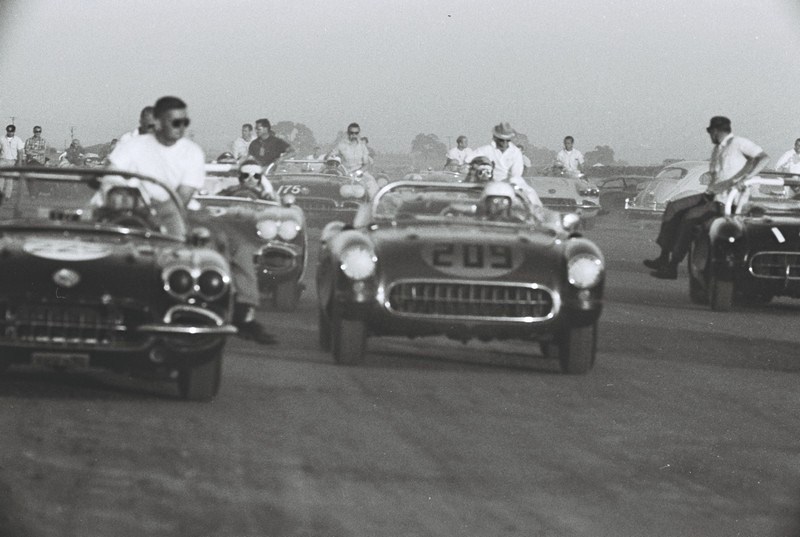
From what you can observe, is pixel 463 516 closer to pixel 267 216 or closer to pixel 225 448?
pixel 225 448

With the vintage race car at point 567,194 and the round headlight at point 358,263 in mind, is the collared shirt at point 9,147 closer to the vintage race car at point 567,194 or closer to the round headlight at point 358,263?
the vintage race car at point 567,194

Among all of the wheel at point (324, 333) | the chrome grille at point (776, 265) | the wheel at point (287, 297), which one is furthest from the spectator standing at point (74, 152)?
the chrome grille at point (776, 265)

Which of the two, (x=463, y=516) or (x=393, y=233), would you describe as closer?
(x=463, y=516)

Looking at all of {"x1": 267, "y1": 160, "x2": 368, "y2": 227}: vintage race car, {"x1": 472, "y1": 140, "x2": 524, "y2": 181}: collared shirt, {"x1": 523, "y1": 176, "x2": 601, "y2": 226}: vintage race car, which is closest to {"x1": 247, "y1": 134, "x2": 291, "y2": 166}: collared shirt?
{"x1": 472, "y1": 140, "x2": 524, "y2": 181}: collared shirt

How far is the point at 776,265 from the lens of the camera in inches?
437

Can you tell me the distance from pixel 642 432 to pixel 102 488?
7.43 feet

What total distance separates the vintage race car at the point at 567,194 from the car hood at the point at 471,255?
16223 millimetres

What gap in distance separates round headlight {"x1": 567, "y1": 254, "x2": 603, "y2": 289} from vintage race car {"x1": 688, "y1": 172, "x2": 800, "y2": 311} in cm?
377

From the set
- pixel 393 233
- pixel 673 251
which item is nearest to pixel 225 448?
pixel 393 233

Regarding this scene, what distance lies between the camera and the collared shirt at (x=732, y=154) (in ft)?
35.1

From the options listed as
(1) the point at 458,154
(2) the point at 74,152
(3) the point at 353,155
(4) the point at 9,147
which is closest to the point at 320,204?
(3) the point at 353,155

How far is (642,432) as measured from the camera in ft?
20.5

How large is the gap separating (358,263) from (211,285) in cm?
223

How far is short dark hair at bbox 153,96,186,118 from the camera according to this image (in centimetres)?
409
